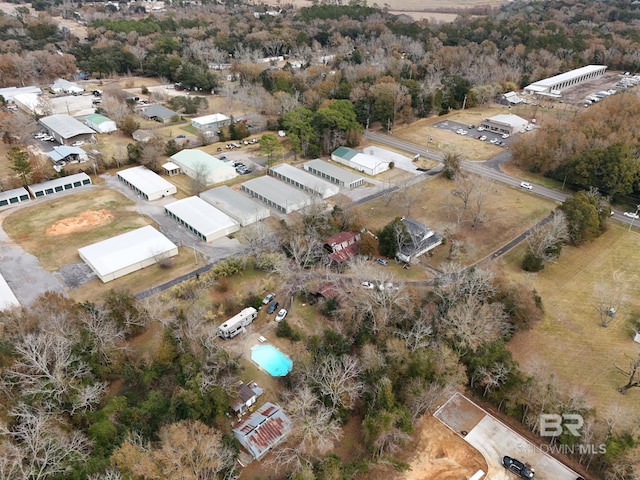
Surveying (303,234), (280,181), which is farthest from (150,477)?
(280,181)

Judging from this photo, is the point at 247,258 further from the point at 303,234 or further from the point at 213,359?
the point at 213,359

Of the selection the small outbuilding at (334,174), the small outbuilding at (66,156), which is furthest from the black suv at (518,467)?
the small outbuilding at (66,156)

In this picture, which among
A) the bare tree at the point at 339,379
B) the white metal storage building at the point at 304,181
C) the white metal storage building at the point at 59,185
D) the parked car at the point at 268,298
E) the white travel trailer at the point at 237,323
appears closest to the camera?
the bare tree at the point at 339,379

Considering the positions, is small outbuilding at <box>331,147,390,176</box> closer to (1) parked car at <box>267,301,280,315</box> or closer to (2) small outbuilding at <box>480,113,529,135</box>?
(2) small outbuilding at <box>480,113,529,135</box>

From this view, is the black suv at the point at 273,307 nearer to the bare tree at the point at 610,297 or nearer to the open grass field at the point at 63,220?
the open grass field at the point at 63,220

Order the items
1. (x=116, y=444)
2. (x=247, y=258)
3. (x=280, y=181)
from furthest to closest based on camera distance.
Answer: (x=280, y=181), (x=247, y=258), (x=116, y=444)

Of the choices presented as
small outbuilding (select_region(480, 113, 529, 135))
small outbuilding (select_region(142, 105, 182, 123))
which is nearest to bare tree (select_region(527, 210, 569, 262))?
small outbuilding (select_region(480, 113, 529, 135))

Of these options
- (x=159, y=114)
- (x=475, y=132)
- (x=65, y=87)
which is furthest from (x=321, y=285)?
(x=65, y=87)
